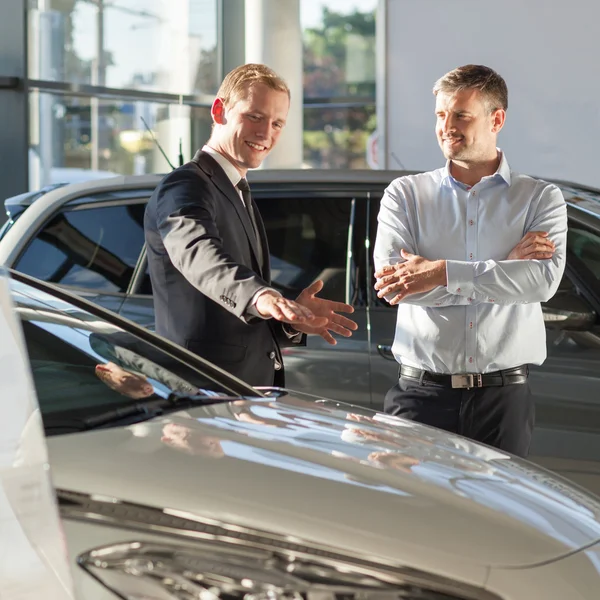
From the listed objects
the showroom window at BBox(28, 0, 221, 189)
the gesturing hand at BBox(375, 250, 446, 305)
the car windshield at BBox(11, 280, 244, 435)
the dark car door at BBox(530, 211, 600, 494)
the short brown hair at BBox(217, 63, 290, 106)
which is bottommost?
the dark car door at BBox(530, 211, 600, 494)

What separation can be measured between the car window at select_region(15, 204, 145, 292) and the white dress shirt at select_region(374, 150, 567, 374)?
4.91 feet

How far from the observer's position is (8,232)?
460cm

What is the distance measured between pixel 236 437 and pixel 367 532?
407 millimetres

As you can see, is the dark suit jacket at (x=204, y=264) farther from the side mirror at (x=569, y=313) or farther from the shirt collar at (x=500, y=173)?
the side mirror at (x=569, y=313)

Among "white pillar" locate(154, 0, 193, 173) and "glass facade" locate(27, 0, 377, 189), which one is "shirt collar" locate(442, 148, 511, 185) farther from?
"white pillar" locate(154, 0, 193, 173)

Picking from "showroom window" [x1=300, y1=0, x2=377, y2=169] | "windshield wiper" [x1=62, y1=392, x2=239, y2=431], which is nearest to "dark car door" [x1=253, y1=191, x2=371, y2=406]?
"windshield wiper" [x1=62, y1=392, x2=239, y2=431]

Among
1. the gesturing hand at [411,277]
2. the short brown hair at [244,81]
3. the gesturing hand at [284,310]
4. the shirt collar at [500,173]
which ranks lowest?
the gesturing hand at [284,310]

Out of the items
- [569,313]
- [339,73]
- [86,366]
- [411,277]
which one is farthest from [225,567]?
[339,73]

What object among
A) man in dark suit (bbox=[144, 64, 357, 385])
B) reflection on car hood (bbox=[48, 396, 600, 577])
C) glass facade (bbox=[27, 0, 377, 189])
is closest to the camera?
reflection on car hood (bbox=[48, 396, 600, 577])

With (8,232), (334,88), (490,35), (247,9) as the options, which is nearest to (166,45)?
(247,9)

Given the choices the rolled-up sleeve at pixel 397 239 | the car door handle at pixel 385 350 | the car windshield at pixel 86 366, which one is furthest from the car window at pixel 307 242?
the car windshield at pixel 86 366

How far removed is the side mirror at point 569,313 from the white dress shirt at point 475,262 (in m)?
0.85

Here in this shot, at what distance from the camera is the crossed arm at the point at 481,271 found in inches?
120

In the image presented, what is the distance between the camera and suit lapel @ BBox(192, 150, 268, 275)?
10.0 feet
